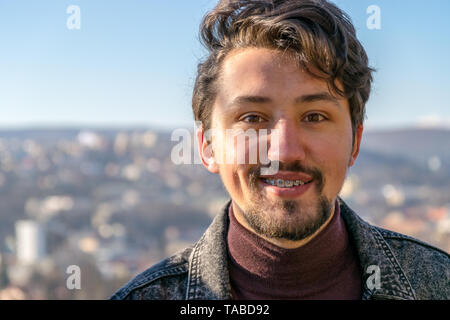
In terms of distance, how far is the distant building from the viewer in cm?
3139

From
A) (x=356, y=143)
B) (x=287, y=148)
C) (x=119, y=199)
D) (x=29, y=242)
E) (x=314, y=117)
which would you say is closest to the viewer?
(x=287, y=148)

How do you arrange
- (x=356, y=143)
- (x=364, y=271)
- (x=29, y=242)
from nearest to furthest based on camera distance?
(x=364, y=271), (x=356, y=143), (x=29, y=242)

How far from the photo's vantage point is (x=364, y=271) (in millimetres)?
1870

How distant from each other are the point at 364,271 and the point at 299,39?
0.96 meters

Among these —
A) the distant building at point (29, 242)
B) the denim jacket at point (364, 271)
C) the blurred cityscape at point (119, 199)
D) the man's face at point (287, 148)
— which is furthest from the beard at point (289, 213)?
the distant building at point (29, 242)

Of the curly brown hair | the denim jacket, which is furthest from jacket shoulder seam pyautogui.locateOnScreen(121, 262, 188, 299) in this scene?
the curly brown hair

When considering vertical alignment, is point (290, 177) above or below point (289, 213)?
above

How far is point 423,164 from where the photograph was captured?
86.1 ft

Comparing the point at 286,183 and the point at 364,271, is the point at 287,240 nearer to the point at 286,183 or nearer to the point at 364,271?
the point at 286,183

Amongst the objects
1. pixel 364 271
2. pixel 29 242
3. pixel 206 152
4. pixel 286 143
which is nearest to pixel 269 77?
pixel 286 143

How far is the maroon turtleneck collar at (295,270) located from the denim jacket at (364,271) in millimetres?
60

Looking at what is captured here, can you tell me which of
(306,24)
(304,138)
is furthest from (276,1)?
(304,138)
